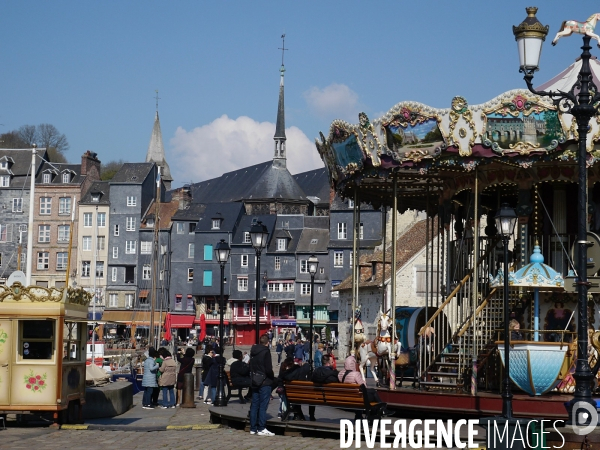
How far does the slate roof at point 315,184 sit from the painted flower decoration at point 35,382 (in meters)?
99.8

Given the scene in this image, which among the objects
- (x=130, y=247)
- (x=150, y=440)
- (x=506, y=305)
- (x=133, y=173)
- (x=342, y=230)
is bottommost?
(x=150, y=440)

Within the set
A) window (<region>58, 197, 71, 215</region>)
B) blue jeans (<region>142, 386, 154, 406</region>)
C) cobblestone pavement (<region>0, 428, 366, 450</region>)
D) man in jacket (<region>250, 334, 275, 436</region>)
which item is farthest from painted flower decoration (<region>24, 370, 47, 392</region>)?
window (<region>58, 197, 71, 215</region>)

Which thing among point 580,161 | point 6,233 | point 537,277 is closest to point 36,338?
point 537,277

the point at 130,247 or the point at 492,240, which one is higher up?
the point at 130,247

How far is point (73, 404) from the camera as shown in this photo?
2073 cm

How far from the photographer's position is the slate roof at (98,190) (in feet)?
328

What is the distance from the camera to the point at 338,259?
92875 millimetres

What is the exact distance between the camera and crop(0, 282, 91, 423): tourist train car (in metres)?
19.4

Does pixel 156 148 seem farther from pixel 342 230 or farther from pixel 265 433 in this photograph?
pixel 265 433

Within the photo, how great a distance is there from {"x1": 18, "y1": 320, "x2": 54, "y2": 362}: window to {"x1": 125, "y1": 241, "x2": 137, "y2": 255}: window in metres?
82.1

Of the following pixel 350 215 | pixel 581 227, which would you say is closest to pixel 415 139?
pixel 581 227

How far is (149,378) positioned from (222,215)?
80.5 m

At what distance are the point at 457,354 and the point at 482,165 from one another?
3.76 meters

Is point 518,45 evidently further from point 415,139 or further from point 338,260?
point 338,260
